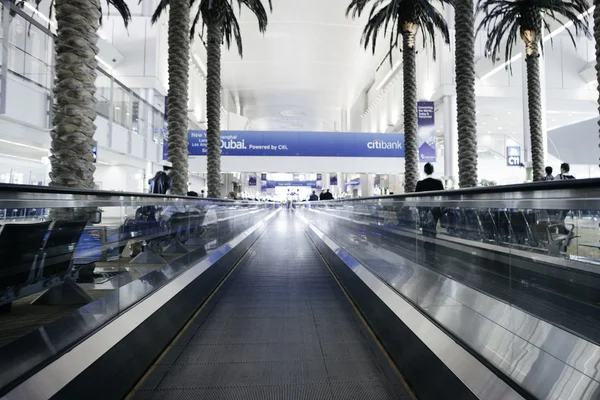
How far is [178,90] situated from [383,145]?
1677 centimetres

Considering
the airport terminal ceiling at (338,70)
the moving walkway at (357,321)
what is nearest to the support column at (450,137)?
the airport terminal ceiling at (338,70)

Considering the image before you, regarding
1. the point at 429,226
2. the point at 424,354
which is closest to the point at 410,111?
the point at 429,226

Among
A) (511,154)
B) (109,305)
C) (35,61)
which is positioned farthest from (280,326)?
(511,154)

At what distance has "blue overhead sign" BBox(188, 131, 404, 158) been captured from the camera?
80.8 ft

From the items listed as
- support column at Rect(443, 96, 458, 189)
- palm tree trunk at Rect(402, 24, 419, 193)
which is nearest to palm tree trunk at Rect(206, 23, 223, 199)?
palm tree trunk at Rect(402, 24, 419, 193)

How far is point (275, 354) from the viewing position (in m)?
3.56

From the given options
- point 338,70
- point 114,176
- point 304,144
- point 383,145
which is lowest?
point 114,176

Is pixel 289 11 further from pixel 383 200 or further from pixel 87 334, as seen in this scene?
pixel 87 334

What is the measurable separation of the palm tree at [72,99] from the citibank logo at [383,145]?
20358 mm

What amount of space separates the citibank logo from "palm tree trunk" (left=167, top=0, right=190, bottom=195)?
16057 millimetres

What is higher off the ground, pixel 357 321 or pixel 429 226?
pixel 429 226

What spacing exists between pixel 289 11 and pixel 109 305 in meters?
27.5

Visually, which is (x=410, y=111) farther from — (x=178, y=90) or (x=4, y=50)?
(x=4, y=50)

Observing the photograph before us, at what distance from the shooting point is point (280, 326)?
4.36 metres
